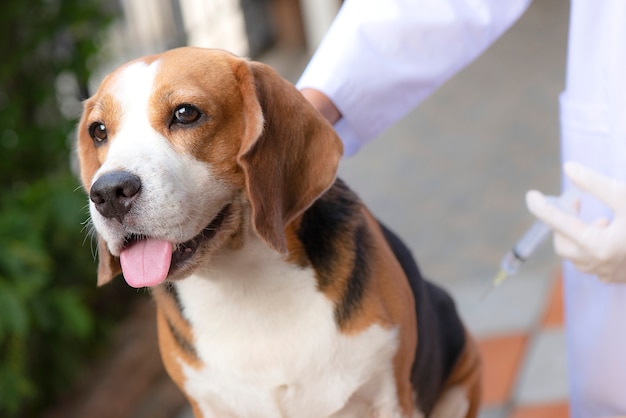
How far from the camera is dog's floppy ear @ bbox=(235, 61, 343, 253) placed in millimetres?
1648

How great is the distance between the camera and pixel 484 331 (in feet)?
12.5

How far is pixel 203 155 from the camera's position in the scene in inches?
66.1

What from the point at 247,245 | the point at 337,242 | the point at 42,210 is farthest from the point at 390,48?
the point at 42,210

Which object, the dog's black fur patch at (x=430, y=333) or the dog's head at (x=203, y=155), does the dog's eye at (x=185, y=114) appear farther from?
the dog's black fur patch at (x=430, y=333)

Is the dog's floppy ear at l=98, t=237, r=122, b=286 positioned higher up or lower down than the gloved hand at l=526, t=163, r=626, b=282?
lower down

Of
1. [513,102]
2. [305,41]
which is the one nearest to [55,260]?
[513,102]

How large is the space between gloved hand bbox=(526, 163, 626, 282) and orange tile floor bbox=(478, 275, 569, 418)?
4.91 feet

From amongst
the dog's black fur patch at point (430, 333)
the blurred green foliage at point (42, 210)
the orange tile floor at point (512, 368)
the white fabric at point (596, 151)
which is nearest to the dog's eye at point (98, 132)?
the dog's black fur patch at point (430, 333)

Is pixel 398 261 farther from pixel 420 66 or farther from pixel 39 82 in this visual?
pixel 39 82

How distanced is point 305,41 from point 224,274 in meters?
6.30

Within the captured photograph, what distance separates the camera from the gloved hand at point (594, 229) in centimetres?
174

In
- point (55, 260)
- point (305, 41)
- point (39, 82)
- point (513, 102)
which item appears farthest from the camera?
point (305, 41)

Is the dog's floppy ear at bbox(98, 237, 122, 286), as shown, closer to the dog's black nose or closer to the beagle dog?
the beagle dog

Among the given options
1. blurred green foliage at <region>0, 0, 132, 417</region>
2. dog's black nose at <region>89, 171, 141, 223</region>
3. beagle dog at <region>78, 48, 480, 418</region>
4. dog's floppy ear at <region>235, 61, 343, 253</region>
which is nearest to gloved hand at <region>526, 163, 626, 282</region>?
beagle dog at <region>78, 48, 480, 418</region>
